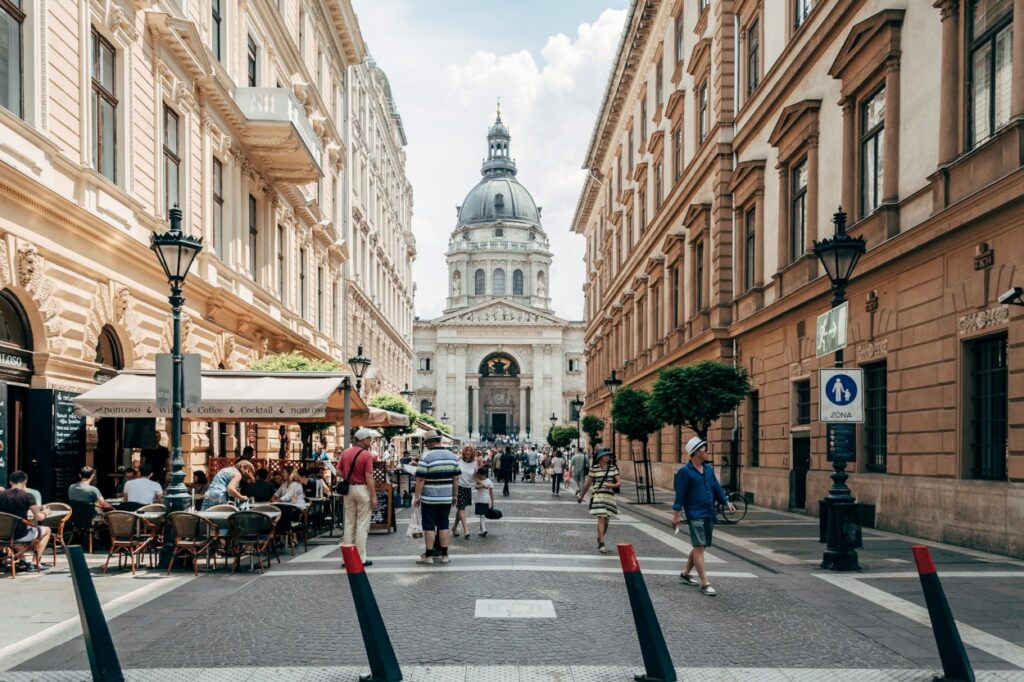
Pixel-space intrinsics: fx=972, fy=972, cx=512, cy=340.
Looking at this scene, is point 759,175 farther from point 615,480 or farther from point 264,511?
point 264,511

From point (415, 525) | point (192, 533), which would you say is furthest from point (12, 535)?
point (415, 525)

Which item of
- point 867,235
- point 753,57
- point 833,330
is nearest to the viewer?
point 833,330

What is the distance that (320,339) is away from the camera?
3491 centimetres

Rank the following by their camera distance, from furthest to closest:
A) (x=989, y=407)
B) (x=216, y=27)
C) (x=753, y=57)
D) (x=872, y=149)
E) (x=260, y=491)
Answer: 1. (x=753, y=57)
2. (x=216, y=27)
3. (x=872, y=149)
4. (x=260, y=491)
5. (x=989, y=407)

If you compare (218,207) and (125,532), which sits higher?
(218,207)

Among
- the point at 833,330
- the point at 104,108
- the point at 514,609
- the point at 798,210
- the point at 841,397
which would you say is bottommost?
the point at 514,609

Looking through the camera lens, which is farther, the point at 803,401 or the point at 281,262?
Result: the point at 281,262

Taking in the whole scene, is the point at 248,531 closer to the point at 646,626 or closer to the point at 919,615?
the point at 646,626

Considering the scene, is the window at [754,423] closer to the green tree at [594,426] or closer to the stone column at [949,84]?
the stone column at [949,84]

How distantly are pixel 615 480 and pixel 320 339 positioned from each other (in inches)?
895

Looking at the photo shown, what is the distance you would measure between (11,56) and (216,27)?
10131 millimetres

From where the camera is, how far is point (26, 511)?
11.5 metres

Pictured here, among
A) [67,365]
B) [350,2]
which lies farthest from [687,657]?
[350,2]

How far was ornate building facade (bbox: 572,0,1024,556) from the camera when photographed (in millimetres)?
12977
